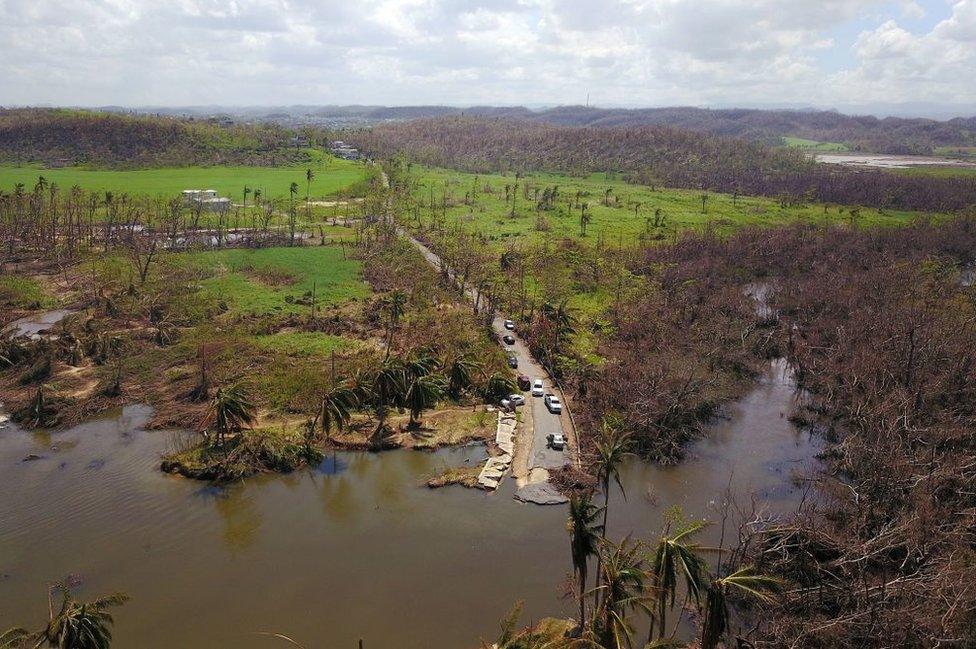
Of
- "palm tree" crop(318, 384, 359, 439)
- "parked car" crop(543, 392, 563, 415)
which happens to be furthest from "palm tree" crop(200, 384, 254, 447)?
"parked car" crop(543, 392, 563, 415)

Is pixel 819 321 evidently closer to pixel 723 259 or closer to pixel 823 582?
pixel 723 259

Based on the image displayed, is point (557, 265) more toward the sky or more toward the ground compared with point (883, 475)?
more toward the sky

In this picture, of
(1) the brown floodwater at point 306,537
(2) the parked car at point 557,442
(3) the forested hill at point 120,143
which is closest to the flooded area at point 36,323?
(1) the brown floodwater at point 306,537

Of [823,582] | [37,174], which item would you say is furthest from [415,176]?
[823,582]

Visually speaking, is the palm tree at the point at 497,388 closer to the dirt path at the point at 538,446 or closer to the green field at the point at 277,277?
the dirt path at the point at 538,446

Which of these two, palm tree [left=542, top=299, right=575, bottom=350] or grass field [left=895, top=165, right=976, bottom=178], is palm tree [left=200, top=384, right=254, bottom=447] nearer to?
palm tree [left=542, top=299, right=575, bottom=350]

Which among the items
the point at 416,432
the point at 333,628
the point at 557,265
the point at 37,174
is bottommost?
the point at 333,628
